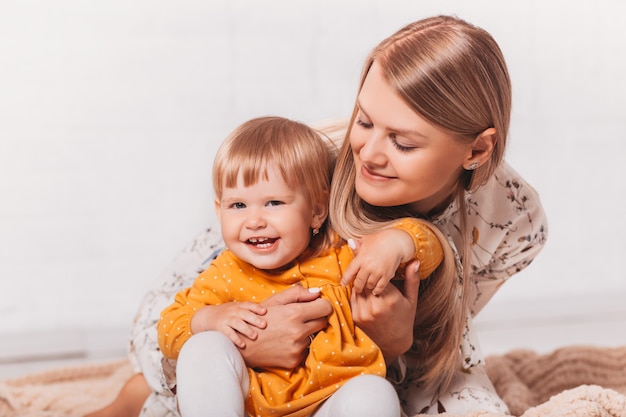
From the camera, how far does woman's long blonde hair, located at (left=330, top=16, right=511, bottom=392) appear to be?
1482mm

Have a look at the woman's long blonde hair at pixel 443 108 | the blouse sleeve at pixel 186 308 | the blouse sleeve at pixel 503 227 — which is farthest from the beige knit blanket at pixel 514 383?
the blouse sleeve at pixel 186 308

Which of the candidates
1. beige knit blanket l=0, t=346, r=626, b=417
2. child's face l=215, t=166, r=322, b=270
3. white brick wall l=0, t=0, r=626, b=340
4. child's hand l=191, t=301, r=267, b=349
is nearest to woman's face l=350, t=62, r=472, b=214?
child's face l=215, t=166, r=322, b=270

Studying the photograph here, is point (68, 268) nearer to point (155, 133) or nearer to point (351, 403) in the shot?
point (155, 133)

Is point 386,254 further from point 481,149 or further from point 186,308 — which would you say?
point 186,308

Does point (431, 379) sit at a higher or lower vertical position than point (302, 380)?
lower

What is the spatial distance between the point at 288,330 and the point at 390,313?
6.8 inches

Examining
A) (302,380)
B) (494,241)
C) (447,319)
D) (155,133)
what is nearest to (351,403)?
(302,380)

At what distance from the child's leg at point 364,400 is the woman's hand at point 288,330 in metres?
0.10

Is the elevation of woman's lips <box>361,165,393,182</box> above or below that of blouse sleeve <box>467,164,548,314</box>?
above

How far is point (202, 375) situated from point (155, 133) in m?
1.67

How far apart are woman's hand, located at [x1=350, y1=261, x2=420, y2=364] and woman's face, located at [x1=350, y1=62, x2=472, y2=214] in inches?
5.1

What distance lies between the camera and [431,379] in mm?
1790

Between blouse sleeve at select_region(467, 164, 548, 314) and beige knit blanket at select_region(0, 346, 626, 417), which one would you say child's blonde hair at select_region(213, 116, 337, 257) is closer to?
blouse sleeve at select_region(467, 164, 548, 314)

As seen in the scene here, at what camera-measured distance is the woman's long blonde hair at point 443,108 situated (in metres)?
1.48
